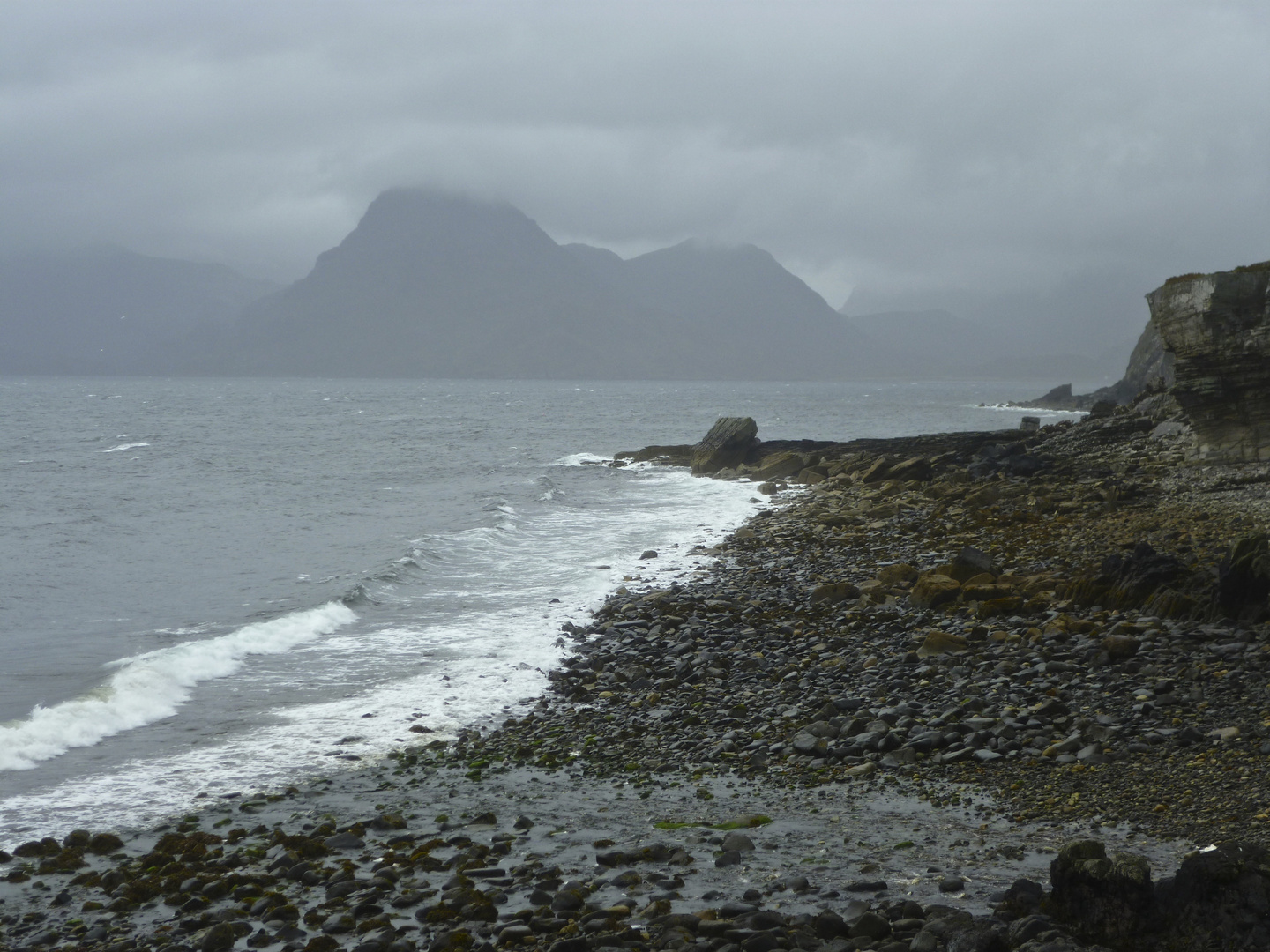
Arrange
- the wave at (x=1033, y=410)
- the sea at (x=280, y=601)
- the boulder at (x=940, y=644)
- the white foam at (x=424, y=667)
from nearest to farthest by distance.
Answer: the white foam at (x=424, y=667) → the sea at (x=280, y=601) → the boulder at (x=940, y=644) → the wave at (x=1033, y=410)

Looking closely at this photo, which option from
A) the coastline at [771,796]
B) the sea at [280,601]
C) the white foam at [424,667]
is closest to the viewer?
the coastline at [771,796]

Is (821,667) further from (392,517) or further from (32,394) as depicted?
(32,394)

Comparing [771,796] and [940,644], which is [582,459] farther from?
[771,796]

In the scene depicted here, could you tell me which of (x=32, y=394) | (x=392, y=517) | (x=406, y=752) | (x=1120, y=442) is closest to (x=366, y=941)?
(x=406, y=752)

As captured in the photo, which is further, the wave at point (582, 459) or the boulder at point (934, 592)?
the wave at point (582, 459)

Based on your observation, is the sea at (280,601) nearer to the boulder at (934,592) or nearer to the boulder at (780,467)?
the boulder at (780,467)

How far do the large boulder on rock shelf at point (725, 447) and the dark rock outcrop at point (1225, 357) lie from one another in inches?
859

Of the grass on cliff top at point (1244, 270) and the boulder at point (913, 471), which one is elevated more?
the grass on cliff top at point (1244, 270)

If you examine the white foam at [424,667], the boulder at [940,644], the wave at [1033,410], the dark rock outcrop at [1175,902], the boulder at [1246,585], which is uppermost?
the wave at [1033,410]

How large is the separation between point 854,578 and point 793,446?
108 feet

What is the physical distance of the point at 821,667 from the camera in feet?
45.7

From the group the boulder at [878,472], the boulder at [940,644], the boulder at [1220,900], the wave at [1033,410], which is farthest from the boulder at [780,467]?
the wave at [1033,410]

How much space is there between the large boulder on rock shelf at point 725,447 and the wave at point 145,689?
31391 mm

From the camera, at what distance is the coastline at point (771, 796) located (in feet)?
24.1
